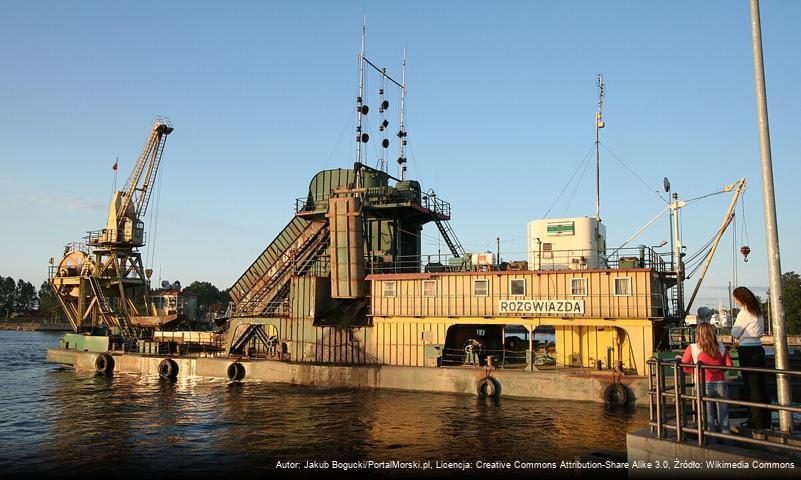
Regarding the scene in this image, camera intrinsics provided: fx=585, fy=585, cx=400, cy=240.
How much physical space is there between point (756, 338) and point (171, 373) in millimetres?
35468

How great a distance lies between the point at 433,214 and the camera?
41.0 meters

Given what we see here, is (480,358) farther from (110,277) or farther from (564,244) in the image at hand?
(110,277)

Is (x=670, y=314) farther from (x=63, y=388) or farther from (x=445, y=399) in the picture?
(x=63, y=388)

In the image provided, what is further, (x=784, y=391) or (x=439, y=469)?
(x=439, y=469)

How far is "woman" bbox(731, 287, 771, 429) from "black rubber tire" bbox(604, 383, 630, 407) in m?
15.9

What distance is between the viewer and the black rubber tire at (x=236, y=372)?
1389 inches

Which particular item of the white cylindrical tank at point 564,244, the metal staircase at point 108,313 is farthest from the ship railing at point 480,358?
the metal staircase at point 108,313

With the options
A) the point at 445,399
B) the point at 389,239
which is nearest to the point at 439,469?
the point at 445,399

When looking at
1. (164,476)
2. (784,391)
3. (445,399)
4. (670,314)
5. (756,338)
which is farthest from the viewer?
(670,314)

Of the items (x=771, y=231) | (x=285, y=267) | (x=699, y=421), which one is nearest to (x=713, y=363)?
(x=699, y=421)

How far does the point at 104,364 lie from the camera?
1625 inches

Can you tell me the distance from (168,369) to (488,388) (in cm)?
2167

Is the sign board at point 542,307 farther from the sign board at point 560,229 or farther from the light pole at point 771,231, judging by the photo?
the light pole at point 771,231

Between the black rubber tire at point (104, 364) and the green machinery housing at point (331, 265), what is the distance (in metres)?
9.56
